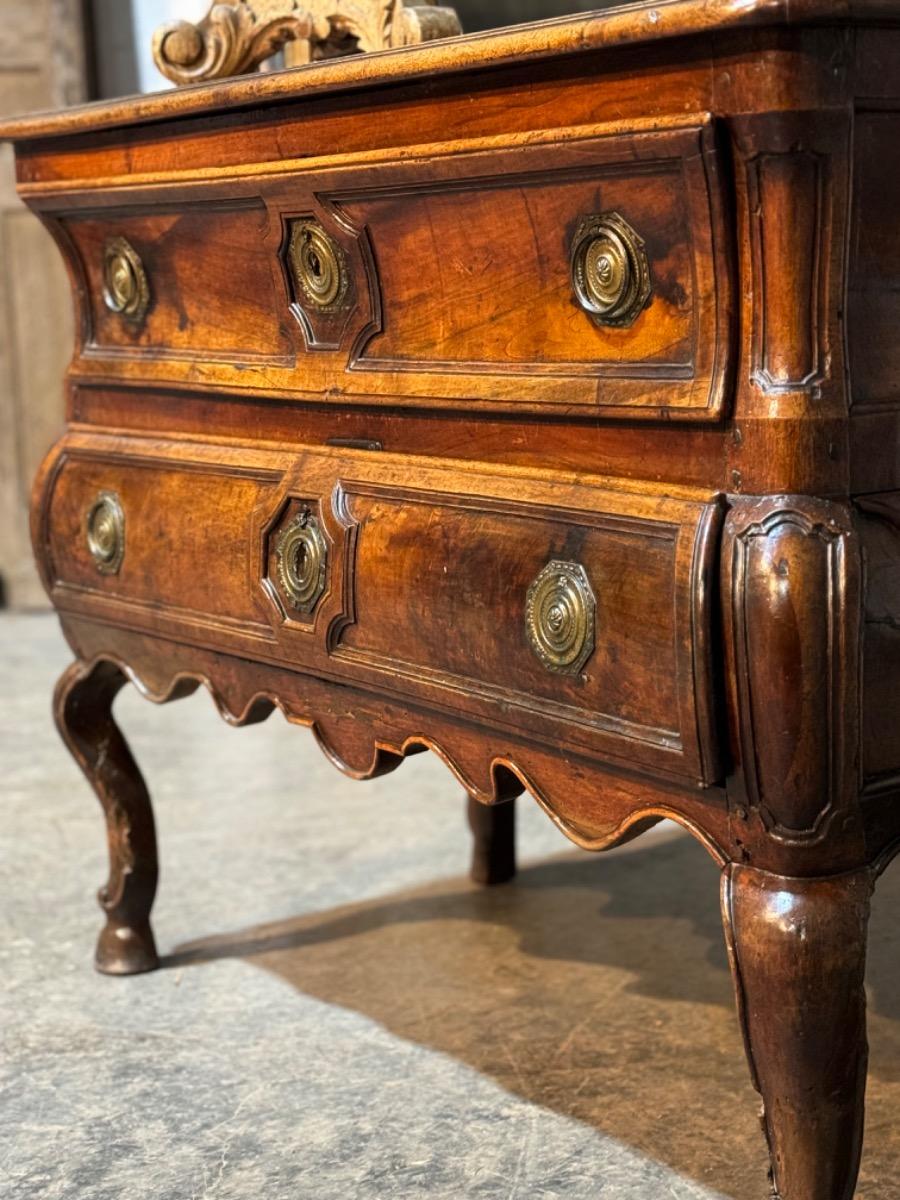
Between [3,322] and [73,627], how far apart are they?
324 centimetres

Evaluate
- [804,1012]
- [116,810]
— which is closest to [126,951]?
[116,810]

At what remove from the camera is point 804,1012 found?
158 cm

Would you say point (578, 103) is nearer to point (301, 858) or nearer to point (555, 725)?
point (555, 725)

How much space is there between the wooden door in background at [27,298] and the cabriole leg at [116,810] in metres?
3.05

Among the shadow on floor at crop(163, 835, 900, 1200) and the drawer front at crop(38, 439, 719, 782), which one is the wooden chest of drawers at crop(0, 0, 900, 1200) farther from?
the shadow on floor at crop(163, 835, 900, 1200)

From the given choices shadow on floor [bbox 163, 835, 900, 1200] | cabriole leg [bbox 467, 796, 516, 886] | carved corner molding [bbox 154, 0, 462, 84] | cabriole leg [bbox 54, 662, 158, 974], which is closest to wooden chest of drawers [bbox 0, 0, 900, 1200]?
carved corner molding [bbox 154, 0, 462, 84]

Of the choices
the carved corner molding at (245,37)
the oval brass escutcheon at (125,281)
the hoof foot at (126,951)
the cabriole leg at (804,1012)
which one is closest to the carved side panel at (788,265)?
the cabriole leg at (804,1012)

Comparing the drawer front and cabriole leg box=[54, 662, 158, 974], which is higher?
the drawer front

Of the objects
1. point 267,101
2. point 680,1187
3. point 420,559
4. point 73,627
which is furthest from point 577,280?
point 73,627

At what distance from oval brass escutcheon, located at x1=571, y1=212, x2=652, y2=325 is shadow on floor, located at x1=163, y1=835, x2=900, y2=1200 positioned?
97 cm

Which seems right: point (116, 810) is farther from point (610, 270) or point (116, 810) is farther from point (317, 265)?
point (610, 270)

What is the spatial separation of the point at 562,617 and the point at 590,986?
1.02m

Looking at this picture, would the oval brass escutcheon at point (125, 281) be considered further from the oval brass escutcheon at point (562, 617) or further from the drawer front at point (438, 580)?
the oval brass escutcheon at point (562, 617)

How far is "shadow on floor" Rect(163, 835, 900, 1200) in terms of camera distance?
2.17 meters
